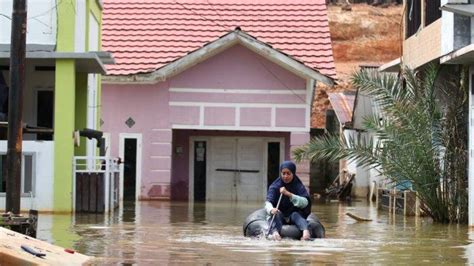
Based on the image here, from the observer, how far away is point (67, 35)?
25.0m

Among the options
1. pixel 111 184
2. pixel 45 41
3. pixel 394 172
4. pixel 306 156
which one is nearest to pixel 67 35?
pixel 45 41

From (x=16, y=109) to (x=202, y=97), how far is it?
1918 cm

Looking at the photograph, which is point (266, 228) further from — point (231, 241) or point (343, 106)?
point (343, 106)

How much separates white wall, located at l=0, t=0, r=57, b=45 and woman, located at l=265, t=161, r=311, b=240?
29.2ft

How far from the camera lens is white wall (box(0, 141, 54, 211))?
2434 cm

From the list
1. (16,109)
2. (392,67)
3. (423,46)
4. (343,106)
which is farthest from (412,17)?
(343,106)

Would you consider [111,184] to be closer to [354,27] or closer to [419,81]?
[419,81]

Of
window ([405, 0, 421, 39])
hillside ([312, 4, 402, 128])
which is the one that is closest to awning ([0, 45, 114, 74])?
window ([405, 0, 421, 39])

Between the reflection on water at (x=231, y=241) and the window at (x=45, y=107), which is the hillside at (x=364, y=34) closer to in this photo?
the window at (x=45, y=107)

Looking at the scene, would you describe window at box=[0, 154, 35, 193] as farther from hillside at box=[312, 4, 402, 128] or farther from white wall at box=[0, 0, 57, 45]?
hillside at box=[312, 4, 402, 128]

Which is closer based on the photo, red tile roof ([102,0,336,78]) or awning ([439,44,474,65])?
awning ([439,44,474,65])

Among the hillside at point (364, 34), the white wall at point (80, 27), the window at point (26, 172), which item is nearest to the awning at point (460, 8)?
the white wall at point (80, 27)

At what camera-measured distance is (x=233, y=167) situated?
122 ft

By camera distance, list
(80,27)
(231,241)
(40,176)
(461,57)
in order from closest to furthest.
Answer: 1. (231,241)
2. (461,57)
3. (40,176)
4. (80,27)
